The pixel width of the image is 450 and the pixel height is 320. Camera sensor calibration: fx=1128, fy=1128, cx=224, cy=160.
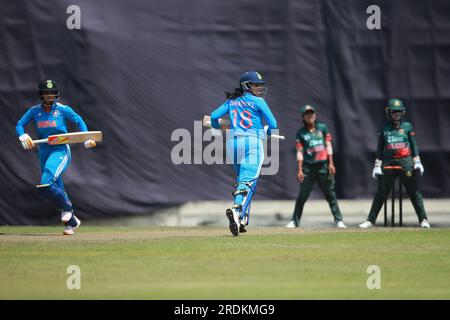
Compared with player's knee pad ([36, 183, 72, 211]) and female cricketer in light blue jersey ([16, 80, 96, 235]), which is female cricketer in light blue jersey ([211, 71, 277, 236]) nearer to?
female cricketer in light blue jersey ([16, 80, 96, 235])

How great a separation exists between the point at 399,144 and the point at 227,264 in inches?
246

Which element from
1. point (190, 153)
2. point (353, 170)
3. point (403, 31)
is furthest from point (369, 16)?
point (190, 153)

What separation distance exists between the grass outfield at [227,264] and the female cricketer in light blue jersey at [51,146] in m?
0.56

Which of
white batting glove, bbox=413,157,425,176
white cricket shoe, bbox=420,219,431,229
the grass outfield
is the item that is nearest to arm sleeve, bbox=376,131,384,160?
white batting glove, bbox=413,157,425,176

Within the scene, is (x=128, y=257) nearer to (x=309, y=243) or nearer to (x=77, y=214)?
(x=309, y=243)

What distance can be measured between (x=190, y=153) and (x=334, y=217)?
2.65 m

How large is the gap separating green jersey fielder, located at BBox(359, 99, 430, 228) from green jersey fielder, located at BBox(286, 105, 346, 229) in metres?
0.67

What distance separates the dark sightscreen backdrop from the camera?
18578mm

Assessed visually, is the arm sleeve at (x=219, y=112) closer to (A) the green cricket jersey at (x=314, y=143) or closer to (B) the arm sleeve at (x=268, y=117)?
(B) the arm sleeve at (x=268, y=117)

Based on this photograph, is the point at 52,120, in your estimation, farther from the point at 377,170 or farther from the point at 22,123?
the point at 377,170

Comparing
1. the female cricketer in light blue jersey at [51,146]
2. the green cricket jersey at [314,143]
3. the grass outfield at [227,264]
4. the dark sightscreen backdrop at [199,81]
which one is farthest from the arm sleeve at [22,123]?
the green cricket jersey at [314,143]

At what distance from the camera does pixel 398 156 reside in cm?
1777

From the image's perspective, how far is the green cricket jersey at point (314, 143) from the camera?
1786 cm

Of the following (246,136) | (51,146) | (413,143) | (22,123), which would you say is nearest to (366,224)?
(413,143)
